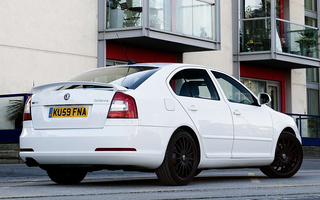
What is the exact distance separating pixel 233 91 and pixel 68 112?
2486 mm

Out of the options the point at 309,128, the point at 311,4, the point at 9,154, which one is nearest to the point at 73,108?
the point at 9,154

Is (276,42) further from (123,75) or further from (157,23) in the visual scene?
(123,75)

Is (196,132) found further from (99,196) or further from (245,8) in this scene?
(245,8)

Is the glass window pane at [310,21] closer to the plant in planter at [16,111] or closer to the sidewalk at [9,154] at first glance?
the plant in planter at [16,111]

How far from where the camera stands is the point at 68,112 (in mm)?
7469

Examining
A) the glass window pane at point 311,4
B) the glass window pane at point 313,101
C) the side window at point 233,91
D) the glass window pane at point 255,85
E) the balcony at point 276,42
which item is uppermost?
the glass window pane at point 311,4

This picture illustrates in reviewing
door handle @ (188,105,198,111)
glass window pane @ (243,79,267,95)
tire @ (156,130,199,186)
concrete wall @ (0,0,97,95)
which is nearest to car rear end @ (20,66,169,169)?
tire @ (156,130,199,186)

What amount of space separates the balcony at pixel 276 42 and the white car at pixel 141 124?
15.3 meters

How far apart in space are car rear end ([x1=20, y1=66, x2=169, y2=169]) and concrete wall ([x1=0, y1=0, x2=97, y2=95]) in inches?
397

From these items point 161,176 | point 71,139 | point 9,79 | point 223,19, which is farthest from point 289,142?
point 223,19

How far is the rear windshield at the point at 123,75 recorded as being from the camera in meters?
7.72

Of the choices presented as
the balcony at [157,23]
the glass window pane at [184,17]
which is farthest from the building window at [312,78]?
the balcony at [157,23]

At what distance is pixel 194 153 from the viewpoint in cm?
797

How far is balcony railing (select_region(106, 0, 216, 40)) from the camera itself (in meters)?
19.4
